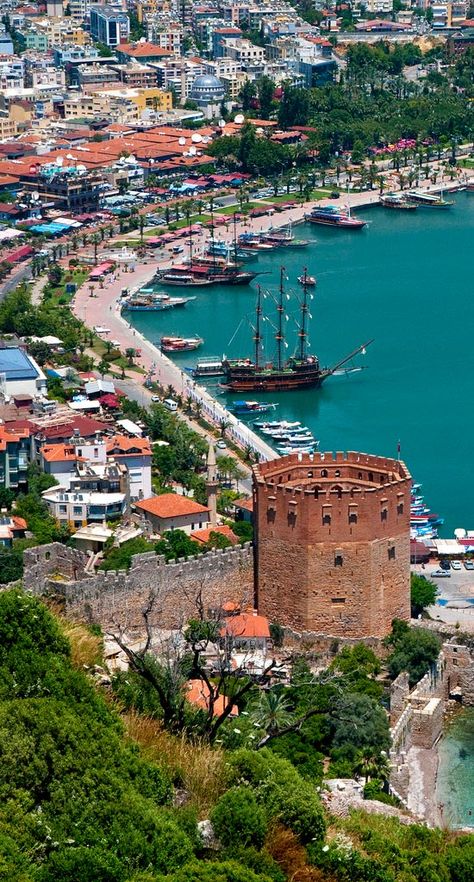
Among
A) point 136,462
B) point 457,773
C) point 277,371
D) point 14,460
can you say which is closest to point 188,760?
point 457,773

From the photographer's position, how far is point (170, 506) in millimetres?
58094

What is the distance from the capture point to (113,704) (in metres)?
36.9

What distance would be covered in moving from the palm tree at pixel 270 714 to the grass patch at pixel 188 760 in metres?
4.22

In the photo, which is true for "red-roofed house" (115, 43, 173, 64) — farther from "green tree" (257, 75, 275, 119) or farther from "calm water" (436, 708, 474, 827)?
"calm water" (436, 708, 474, 827)

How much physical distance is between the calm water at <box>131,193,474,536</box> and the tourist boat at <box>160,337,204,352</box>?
65 centimetres

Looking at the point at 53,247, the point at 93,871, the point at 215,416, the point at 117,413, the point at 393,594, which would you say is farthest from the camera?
the point at 53,247

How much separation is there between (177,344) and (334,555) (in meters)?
53.4

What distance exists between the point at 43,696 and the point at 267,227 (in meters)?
94.2

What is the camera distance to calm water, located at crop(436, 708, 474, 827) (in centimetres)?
4297

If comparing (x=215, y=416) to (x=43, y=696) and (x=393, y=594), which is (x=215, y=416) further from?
(x=43, y=696)

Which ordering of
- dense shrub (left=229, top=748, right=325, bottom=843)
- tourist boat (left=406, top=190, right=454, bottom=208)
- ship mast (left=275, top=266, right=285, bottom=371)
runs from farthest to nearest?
tourist boat (left=406, top=190, right=454, bottom=208) → ship mast (left=275, top=266, right=285, bottom=371) → dense shrub (left=229, top=748, right=325, bottom=843)

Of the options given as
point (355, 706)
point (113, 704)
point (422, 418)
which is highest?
point (113, 704)

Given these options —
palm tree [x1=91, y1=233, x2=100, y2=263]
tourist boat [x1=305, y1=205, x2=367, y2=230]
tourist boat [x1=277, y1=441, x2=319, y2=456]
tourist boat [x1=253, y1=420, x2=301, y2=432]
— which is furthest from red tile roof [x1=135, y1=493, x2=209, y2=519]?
tourist boat [x1=305, y1=205, x2=367, y2=230]

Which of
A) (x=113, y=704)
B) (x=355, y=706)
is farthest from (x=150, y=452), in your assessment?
(x=113, y=704)
